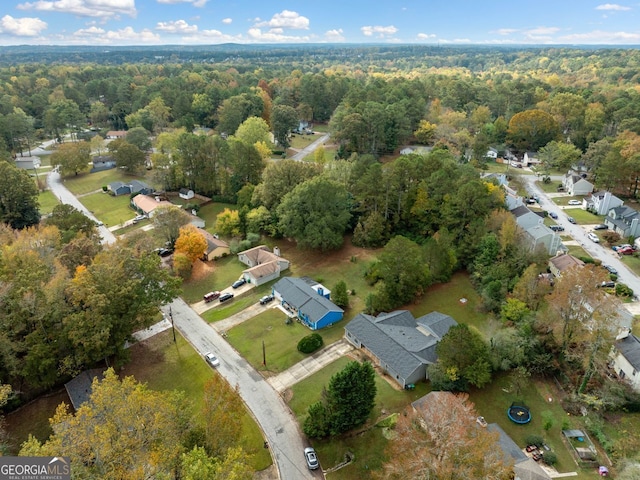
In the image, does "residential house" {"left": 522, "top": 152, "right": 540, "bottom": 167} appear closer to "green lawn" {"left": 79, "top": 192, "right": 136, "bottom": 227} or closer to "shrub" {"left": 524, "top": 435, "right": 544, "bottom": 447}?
"shrub" {"left": 524, "top": 435, "right": 544, "bottom": 447}

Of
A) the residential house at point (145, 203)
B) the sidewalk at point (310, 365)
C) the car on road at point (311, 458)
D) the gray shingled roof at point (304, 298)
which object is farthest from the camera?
the residential house at point (145, 203)

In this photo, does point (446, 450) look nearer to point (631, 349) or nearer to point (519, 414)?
point (519, 414)

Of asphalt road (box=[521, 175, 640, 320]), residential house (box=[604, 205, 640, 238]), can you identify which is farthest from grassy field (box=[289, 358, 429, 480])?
residential house (box=[604, 205, 640, 238])

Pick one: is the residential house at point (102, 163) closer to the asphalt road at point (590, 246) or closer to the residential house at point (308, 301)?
the residential house at point (308, 301)

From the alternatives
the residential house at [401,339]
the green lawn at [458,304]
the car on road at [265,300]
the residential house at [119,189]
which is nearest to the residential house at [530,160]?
the green lawn at [458,304]

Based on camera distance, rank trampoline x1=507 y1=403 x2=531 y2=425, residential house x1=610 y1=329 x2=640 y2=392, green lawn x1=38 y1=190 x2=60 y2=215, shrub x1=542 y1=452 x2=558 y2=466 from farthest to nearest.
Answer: green lawn x1=38 y1=190 x2=60 y2=215 → residential house x1=610 y1=329 x2=640 y2=392 → trampoline x1=507 y1=403 x2=531 y2=425 → shrub x1=542 y1=452 x2=558 y2=466

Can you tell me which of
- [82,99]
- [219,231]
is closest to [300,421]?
[219,231]
